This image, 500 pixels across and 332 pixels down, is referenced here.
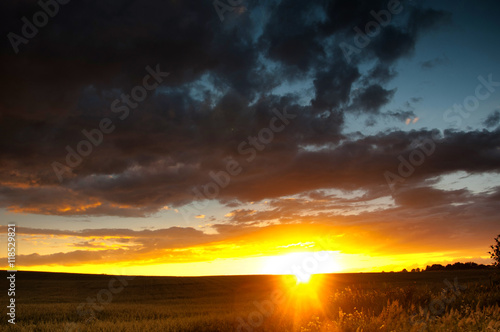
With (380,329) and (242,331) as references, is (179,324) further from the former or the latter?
(380,329)

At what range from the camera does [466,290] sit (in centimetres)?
1595

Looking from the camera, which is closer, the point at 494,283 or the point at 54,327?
the point at 54,327

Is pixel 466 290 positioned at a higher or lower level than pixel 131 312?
higher

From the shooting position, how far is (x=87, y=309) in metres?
24.7

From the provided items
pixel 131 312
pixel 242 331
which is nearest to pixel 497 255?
pixel 242 331

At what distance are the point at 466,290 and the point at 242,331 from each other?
10514 mm

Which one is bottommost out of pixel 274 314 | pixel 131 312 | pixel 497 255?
pixel 131 312

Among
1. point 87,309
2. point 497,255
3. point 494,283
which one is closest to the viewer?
point 494,283

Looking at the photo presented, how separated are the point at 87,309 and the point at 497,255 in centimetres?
2521

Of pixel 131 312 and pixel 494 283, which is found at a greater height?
pixel 494 283

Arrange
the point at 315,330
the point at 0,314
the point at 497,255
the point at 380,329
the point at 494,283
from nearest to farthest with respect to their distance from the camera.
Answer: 1. the point at 380,329
2. the point at 315,330
3. the point at 494,283
4. the point at 497,255
5. the point at 0,314

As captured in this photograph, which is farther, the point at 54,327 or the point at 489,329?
the point at 54,327

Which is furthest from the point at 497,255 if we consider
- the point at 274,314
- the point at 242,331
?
the point at 242,331

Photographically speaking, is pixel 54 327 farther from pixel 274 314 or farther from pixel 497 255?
pixel 497 255
